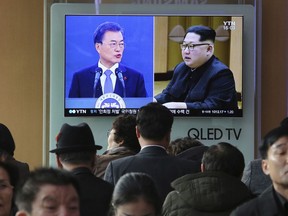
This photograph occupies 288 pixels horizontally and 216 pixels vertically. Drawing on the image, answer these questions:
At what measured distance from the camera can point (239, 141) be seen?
313 inches

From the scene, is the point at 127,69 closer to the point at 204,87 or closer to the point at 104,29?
the point at 104,29

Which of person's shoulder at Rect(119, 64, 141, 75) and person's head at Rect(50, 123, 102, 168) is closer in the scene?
person's head at Rect(50, 123, 102, 168)

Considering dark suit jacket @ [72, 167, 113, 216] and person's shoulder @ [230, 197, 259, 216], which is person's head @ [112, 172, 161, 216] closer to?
person's shoulder @ [230, 197, 259, 216]

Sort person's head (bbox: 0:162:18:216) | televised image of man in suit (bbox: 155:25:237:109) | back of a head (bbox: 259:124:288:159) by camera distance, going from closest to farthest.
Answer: person's head (bbox: 0:162:18:216)
back of a head (bbox: 259:124:288:159)
televised image of man in suit (bbox: 155:25:237:109)

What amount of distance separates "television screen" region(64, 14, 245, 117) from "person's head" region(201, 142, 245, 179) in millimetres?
4205

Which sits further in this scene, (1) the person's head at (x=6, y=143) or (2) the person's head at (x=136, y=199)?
(1) the person's head at (x=6, y=143)

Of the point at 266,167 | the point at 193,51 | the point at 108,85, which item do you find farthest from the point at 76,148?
the point at 193,51

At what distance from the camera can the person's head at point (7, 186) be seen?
3.04 meters

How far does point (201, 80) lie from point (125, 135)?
3.38m

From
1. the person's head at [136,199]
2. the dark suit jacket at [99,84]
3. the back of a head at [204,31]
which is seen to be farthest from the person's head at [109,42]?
the person's head at [136,199]

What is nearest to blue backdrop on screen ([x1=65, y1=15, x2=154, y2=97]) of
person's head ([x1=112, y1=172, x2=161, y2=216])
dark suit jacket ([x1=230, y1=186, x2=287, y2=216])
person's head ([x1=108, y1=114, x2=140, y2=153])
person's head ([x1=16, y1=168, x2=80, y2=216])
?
person's head ([x1=108, y1=114, x2=140, y2=153])

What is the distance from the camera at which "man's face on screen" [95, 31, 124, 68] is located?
794 cm

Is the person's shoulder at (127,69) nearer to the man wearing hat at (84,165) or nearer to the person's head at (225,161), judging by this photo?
the man wearing hat at (84,165)

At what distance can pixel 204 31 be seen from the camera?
26.0ft
